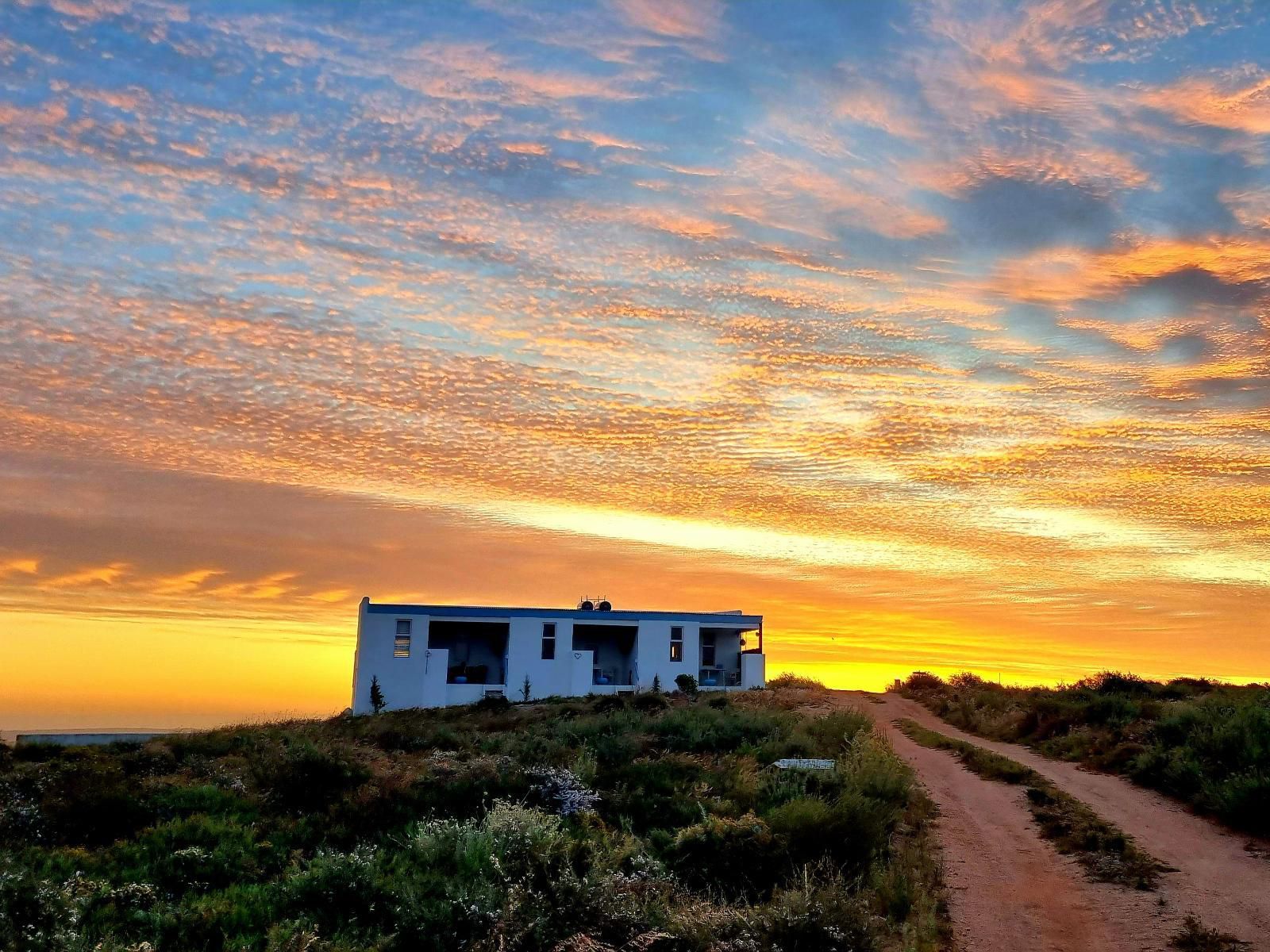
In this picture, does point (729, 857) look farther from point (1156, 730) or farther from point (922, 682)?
point (922, 682)

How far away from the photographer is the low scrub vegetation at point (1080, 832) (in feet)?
42.8

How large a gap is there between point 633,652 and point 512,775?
34.1 metres

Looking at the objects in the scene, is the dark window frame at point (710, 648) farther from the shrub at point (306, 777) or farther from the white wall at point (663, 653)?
the shrub at point (306, 777)

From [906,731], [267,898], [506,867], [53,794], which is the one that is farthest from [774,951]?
[906,731]

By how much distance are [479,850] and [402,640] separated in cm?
3698

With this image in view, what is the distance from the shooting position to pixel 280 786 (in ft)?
58.0

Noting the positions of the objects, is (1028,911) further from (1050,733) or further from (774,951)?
(1050,733)

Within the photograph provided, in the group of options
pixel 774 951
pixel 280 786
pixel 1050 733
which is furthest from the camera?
pixel 1050 733

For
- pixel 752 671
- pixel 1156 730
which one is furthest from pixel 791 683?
pixel 1156 730

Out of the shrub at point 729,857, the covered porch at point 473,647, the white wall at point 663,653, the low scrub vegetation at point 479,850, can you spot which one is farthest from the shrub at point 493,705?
the shrub at point 729,857

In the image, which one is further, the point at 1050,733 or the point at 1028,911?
the point at 1050,733

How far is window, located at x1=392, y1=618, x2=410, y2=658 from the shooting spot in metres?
47.8

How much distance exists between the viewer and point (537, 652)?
4934 centimetres

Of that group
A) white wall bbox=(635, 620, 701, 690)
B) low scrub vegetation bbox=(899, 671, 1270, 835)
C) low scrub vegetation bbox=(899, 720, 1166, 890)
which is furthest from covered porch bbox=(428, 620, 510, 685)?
low scrub vegetation bbox=(899, 720, 1166, 890)
